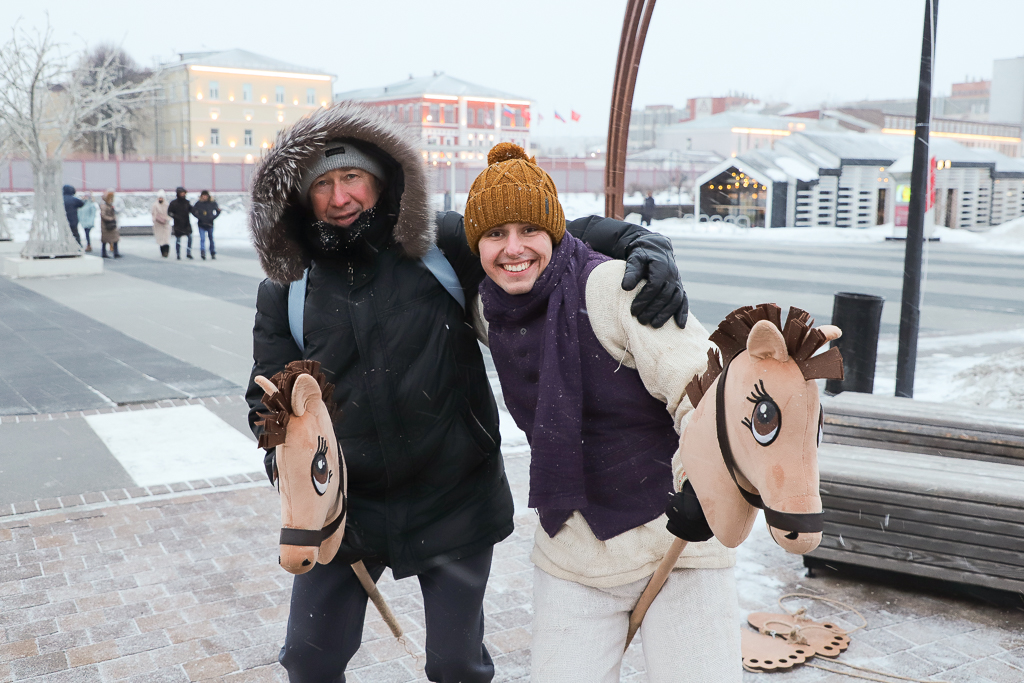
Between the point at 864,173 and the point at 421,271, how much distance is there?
3417cm

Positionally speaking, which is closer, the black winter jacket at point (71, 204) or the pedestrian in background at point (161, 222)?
the black winter jacket at point (71, 204)

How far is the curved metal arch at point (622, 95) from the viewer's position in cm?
531

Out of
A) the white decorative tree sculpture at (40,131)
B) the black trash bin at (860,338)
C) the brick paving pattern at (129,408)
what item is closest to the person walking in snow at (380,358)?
the brick paving pattern at (129,408)

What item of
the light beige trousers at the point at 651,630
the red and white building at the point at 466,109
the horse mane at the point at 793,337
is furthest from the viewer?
the red and white building at the point at 466,109

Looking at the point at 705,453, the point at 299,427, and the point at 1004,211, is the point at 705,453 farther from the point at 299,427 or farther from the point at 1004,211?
the point at 1004,211

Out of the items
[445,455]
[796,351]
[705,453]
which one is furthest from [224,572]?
[796,351]

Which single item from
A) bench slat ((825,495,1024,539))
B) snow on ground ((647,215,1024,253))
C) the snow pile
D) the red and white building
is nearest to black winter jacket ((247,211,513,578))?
bench slat ((825,495,1024,539))

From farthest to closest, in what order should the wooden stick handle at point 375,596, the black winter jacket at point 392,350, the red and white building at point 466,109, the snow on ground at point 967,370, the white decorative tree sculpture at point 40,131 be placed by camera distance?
the red and white building at point 466,109 → the white decorative tree sculpture at point 40,131 → the snow on ground at point 967,370 → the black winter jacket at point 392,350 → the wooden stick handle at point 375,596

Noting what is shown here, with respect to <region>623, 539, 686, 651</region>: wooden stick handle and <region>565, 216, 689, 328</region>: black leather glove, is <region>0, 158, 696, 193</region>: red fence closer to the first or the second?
<region>565, 216, 689, 328</region>: black leather glove

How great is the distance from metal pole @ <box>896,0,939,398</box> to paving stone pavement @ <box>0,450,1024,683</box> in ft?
8.99

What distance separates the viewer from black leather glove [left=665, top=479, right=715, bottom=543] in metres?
1.75

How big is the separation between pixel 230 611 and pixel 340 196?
7.38 ft

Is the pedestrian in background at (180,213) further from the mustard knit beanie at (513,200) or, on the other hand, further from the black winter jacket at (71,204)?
the mustard knit beanie at (513,200)

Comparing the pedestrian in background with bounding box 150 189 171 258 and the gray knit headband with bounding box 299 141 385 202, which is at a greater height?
the gray knit headband with bounding box 299 141 385 202
